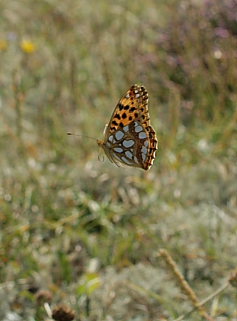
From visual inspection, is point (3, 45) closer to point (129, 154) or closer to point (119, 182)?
point (119, 182)

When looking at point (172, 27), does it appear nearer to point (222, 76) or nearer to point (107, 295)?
point (222, 76)

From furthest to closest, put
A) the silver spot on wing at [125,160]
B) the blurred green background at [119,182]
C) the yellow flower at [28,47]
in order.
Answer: the yellow flower at [28,47]
the blurred green background at [119,182]
the silver spot on wing at [125,160]

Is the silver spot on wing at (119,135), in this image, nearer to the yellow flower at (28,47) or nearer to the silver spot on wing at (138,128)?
the silver spot on wing at (138,128)

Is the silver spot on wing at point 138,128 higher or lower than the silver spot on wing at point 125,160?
higher

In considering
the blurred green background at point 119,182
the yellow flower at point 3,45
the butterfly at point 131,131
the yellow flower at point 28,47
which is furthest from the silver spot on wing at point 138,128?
the yellow flower at point 3,45

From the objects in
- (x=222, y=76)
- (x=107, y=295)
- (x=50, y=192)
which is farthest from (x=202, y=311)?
(x=222, y=76)

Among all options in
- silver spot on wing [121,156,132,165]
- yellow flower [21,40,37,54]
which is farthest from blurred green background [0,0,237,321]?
silver spot on wing [121,156,132,165]
